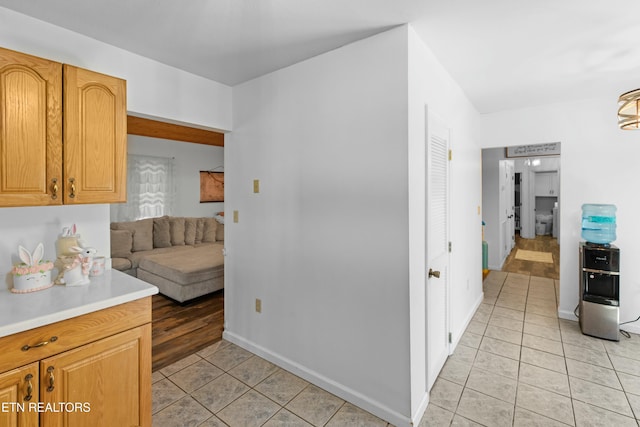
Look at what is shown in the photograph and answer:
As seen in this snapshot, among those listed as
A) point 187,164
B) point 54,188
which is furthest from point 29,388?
point 187,164

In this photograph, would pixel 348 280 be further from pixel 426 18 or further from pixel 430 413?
pixel 426 18

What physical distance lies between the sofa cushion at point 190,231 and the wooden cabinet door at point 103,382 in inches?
166

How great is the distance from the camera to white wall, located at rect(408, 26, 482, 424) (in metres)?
1.91

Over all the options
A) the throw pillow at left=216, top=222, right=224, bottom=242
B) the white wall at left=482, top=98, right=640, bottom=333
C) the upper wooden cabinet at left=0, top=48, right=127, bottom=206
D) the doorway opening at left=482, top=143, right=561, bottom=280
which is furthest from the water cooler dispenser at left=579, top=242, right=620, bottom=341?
the throw pillow at left=216, top=222, right=224, bottom=242

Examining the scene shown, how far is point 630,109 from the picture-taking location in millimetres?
2201

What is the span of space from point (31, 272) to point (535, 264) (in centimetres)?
728

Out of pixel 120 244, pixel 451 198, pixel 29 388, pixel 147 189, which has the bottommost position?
pixel 29 388

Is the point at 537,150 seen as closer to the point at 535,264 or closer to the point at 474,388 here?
the point at 535,264

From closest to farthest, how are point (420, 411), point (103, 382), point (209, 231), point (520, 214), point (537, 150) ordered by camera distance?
point (103, 382)
point (420, 411)
point (537, 150)
point (209, 231)
point (520, 214)

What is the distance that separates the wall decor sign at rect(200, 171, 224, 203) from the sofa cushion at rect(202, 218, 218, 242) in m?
0.67

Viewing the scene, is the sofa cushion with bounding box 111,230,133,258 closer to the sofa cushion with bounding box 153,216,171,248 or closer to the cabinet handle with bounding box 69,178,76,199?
the sofa cushion with bounding box 153,216,171,248

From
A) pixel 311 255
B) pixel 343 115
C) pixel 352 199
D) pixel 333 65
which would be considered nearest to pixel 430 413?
pixel 311 255

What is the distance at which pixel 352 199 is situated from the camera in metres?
2.10

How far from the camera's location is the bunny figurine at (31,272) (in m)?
1.64
